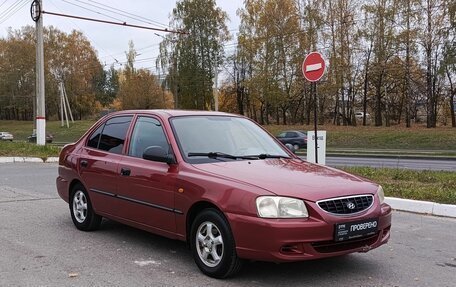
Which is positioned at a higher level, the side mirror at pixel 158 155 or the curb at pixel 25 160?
the side mirror at pixel 158 155

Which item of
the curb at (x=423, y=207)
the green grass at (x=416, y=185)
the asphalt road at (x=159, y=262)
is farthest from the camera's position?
the green grass at (x=416, y=185)

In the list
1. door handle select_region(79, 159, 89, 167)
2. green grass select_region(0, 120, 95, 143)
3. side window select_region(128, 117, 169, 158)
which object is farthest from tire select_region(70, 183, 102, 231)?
green grass select_region(0, 120, 95, 143)

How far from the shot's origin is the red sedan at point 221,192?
14.0 feet

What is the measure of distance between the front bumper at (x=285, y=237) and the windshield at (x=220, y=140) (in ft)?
3.33

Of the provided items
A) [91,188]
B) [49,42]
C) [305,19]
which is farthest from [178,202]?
[49,42]

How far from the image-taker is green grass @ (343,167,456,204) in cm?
852

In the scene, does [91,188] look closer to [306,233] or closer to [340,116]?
[306,233]

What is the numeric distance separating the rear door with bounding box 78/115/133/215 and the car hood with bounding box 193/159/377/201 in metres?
1.45

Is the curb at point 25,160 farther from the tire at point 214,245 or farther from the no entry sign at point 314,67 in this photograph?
the tire at point 214,245

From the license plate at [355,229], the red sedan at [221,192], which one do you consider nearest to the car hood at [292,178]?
the red sedan at [221,192]

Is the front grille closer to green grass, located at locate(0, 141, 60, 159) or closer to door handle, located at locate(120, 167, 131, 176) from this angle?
door handle, located at locate(120, 167, 131, 176)

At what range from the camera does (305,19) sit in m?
48.6

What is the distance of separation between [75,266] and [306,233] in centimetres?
237

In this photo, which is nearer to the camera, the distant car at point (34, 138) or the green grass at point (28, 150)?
the green grass at point (28, 150)
